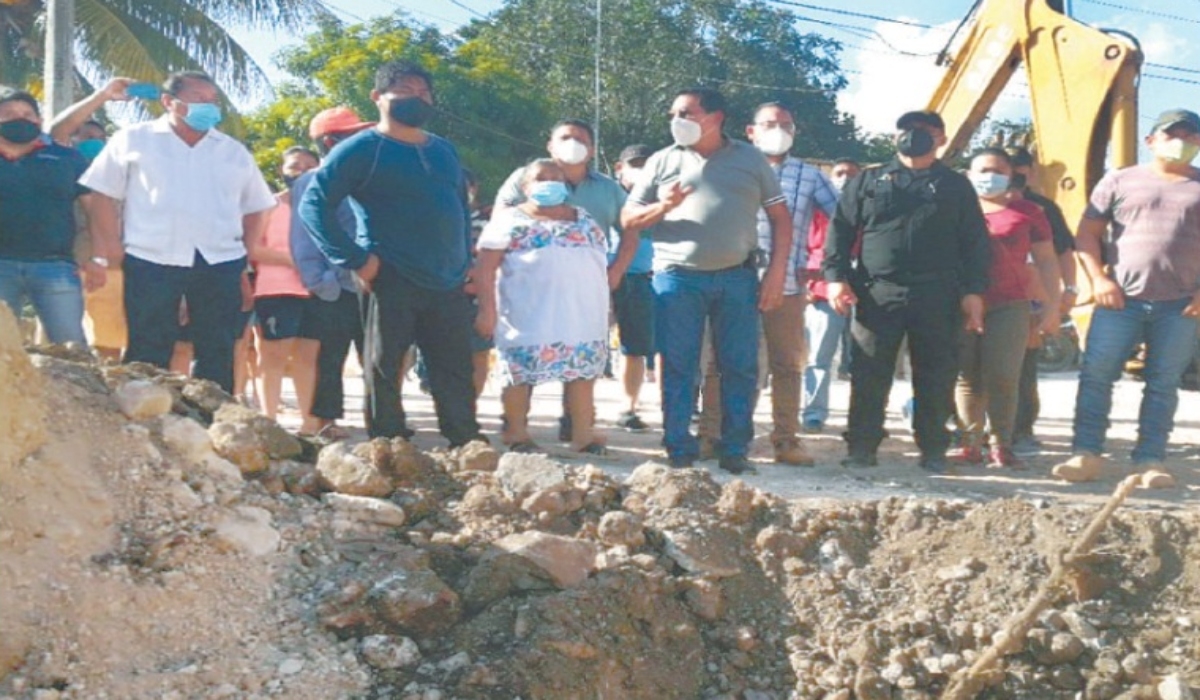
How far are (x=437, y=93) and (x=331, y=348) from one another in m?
20.1

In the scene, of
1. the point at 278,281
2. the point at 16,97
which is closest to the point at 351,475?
the point at 278,281

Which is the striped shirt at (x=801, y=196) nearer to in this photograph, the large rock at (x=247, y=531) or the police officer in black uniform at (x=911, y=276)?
the police officer in black uniform at (x=911, y=276)

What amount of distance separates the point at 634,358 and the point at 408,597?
422 cm

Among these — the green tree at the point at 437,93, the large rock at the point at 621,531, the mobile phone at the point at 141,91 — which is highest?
the green tree at the point at 437,93

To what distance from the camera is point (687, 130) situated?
5738mm

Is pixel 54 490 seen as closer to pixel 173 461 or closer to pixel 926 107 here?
pixel 173 461

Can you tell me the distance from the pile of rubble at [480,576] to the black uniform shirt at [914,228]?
1864mm

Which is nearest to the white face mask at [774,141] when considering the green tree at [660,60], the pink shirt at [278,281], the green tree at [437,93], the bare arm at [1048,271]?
the bare arm at [1048,271]

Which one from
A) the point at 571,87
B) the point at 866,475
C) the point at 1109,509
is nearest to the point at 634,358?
the point at 866,475

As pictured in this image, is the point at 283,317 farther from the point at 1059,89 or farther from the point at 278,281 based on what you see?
the point at 1059,89

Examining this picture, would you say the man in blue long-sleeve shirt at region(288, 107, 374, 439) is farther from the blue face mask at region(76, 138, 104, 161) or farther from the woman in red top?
the woman in red top

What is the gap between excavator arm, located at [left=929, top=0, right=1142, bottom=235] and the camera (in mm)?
8781

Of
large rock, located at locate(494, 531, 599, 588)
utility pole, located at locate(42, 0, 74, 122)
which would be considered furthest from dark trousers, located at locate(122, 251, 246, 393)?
utility pole, located at locate(42, 0, 74, 122)

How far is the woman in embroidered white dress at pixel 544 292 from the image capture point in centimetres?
589
